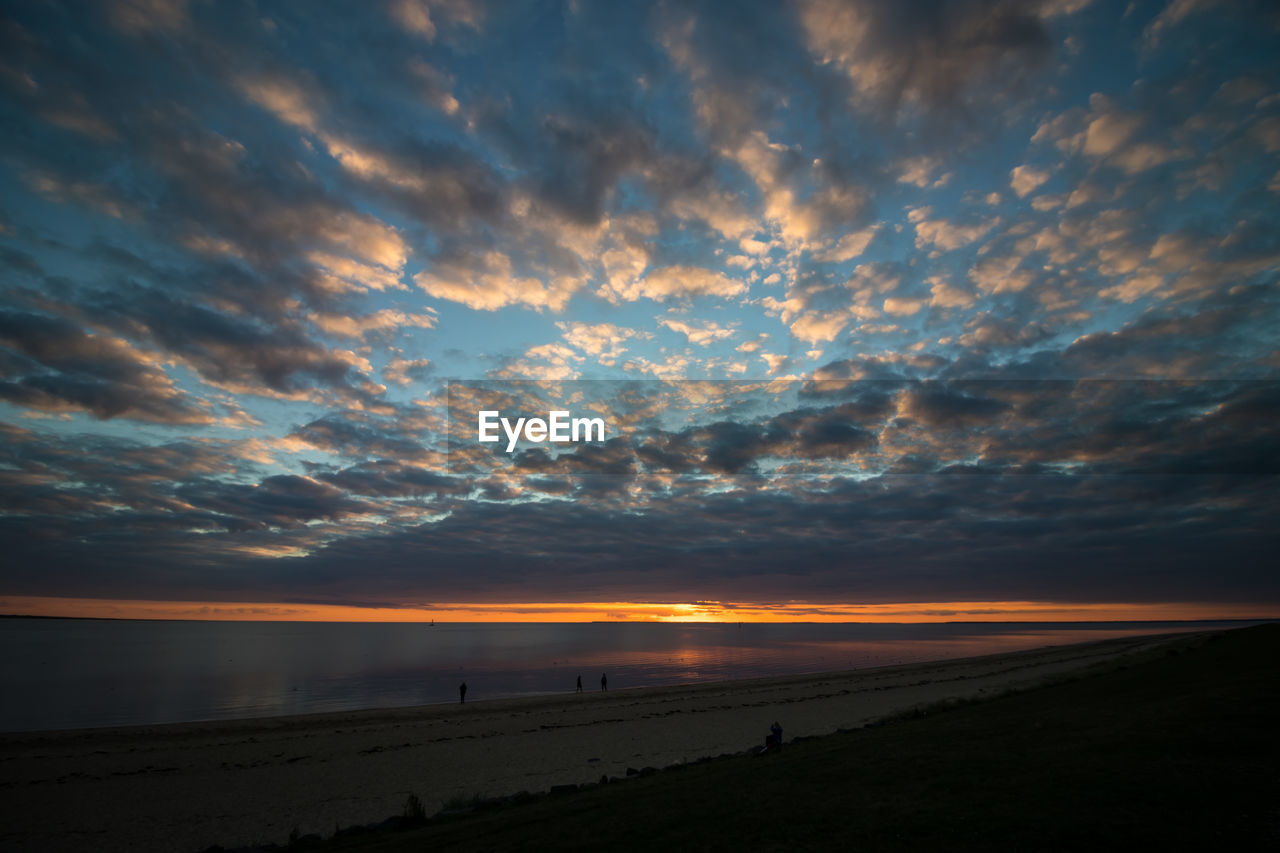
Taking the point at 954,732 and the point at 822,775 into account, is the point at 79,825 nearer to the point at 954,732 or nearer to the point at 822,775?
the point at 822,775

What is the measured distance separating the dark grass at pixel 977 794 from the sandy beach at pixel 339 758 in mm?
6478

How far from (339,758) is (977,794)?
89.1 ft

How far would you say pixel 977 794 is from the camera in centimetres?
1184

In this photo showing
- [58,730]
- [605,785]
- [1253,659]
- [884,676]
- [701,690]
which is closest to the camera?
[605,785]

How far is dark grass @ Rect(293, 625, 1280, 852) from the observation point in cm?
→ 965

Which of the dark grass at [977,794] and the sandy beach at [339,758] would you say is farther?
the sandy beach at [339,758]

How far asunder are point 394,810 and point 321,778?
6980 millimetres

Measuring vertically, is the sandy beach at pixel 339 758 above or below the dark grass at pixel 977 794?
below

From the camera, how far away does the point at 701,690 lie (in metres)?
52.3

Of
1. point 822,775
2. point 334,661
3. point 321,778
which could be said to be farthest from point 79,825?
point 334,661

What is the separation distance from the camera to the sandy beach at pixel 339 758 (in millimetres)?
19594

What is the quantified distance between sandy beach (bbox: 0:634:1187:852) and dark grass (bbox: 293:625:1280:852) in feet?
21.3

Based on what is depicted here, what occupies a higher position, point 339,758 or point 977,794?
point 977,794

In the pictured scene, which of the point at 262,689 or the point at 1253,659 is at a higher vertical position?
the point at 1253,659
